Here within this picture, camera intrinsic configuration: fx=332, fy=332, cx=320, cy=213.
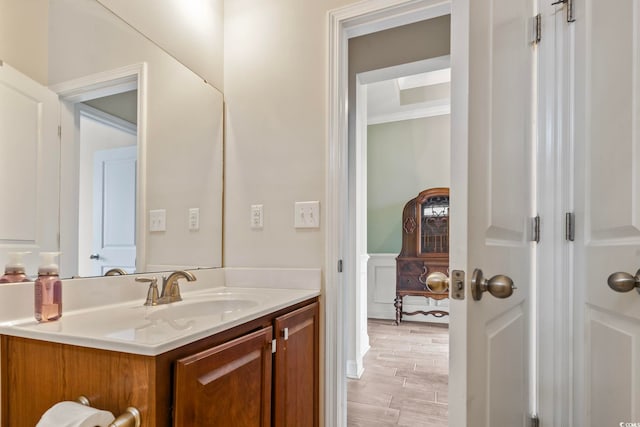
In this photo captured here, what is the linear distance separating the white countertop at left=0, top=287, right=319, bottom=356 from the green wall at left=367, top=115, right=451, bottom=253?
10.2 ft

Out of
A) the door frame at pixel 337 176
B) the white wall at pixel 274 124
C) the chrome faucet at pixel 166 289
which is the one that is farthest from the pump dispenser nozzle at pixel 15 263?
the door frame at pixel 337 176

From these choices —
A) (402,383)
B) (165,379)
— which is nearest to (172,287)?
(165,379)

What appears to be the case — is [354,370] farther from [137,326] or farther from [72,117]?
[72,117]

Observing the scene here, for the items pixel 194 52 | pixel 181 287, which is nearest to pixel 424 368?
pixel 181 287

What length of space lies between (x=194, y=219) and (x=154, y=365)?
40.4 inches

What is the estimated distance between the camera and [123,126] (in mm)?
1271

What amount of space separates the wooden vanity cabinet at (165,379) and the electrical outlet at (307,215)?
524 millimetres

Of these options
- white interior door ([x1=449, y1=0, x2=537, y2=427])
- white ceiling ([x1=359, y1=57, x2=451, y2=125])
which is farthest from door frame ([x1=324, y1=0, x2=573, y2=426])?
white ceiling ([x1=359, y1=57, x2=451, y2=125])

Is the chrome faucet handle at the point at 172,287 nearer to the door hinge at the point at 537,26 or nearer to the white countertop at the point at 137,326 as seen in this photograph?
the white countertop at the point at 137,326

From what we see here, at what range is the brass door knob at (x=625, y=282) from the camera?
754mm

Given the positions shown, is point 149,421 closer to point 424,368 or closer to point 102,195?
point 102,195

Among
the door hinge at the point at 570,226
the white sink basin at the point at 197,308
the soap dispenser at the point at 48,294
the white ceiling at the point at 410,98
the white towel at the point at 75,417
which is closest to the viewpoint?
the white towel at the point at 75,417

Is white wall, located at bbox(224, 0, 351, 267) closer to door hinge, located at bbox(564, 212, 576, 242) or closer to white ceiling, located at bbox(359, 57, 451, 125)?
door hinge, located at bbox(564, 212, 576, 242)

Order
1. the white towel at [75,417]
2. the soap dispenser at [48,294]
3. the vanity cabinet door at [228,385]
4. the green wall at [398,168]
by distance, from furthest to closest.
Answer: the green wall at [398,168]
the soap dispenser at [48,294]
the vanity cabinet door at [228,385]
the white towel at [75,417]
